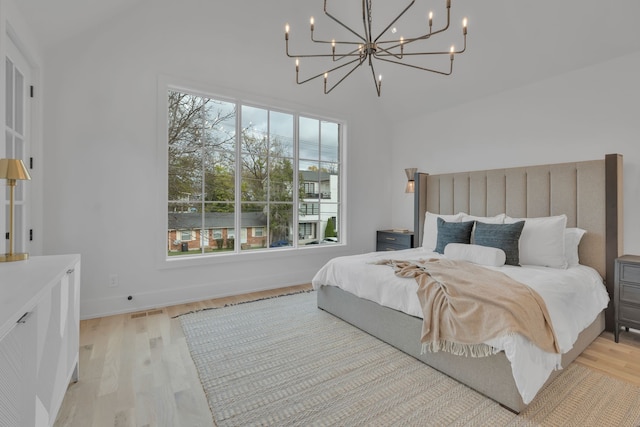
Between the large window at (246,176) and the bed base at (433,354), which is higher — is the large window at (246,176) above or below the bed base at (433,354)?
above

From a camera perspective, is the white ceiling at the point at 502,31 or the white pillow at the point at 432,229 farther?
the white pillow at the point at 432,229

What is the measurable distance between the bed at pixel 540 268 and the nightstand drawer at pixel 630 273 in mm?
182

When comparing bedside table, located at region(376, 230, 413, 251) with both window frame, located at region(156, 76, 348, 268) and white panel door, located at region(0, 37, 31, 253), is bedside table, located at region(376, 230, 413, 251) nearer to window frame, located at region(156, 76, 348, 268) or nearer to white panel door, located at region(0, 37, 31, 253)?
window frame, located at region(156, 76, 348, 268)

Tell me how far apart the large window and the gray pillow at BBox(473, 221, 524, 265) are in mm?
2235

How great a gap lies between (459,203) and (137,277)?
3.91 m

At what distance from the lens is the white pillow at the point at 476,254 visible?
2.77 meters

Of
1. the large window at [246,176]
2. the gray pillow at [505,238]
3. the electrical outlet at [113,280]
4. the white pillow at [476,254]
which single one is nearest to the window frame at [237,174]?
the large window at [246,176]

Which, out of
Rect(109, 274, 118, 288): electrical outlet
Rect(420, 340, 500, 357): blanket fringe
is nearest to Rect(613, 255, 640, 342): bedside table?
Rect(420, 340, 500, 357): blanket fringe

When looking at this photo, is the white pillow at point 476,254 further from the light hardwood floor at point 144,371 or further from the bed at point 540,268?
the light hardwood floor at point 144,371

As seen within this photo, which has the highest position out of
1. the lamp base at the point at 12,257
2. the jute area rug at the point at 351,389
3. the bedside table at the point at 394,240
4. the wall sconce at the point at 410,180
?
the wall sconce at the point at 410,180

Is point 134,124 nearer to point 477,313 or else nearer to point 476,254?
point 477,313

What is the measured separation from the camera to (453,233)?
11.0ft

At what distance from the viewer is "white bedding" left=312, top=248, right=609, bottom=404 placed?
1.67m

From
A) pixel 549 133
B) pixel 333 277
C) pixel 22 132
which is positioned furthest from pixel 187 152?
pixel 549 133
